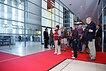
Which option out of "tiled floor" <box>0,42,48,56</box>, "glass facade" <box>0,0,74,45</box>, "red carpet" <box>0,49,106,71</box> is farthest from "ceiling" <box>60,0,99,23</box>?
"red carpet" <box>0,49,106,71</box>

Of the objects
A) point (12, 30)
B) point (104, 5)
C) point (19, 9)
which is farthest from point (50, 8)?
point (104, 5)

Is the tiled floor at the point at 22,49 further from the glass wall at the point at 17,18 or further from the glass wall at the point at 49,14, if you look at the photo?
the glass wall at the point at 49,14

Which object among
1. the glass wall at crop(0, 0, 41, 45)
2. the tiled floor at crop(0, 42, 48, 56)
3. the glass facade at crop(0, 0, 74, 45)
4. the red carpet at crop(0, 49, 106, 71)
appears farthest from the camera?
the glass facade at crop(0, 0, 74, 45)

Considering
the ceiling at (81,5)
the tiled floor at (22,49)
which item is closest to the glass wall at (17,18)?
the tiled floor at (22,49)

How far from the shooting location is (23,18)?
932 cm

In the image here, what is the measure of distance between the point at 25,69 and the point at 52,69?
0.76 meters

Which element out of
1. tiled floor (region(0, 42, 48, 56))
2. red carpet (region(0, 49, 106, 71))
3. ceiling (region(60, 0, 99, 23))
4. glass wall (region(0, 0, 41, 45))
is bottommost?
red carpet (region(0, 49, 106, 71))

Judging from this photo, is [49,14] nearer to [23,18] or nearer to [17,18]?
[23,18]

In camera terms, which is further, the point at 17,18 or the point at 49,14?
the point at 49,14

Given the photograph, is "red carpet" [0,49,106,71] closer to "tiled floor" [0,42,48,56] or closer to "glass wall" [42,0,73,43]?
"tiled floor" [0,42,48,56]

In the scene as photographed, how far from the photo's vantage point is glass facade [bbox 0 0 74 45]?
28.1 feet

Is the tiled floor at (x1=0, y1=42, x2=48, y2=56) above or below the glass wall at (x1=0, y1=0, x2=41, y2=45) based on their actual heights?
below

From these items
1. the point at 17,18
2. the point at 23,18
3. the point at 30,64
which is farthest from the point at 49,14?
the point at 30,64

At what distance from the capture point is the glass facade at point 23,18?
337 inches
